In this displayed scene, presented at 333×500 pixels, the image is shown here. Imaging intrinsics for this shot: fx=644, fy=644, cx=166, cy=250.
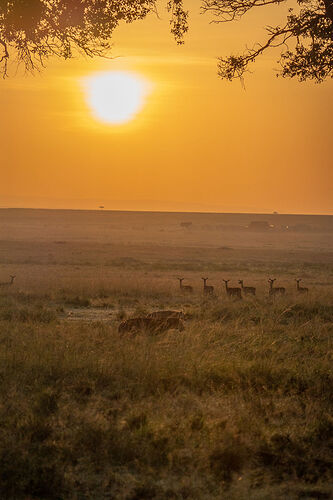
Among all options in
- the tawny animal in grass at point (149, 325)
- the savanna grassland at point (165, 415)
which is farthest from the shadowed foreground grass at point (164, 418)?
the tawny animal in grass at point (149, 325)

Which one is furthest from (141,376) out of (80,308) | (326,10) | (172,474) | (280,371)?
(80,308)

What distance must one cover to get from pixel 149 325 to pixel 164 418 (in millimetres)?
6166

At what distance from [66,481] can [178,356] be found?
4232mm

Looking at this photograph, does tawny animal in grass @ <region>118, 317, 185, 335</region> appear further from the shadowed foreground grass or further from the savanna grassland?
the shadowed foreground grass

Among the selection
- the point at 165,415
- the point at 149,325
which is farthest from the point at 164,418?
the point at 149,325

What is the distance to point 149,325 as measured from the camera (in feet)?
45.2

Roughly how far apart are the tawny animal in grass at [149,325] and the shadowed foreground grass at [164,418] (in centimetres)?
140

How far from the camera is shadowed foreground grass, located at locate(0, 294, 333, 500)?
612 cm

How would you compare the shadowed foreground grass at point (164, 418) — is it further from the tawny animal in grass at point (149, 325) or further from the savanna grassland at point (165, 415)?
the tawny animal in grass at point (149, 325)

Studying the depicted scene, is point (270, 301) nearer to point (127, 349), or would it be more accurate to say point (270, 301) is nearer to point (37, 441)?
point (127, 349)

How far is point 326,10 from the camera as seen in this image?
12.1m

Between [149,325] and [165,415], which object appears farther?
[149,325]

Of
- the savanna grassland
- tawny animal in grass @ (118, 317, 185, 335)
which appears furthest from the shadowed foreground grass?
tawny animal in grass @ (118, 317, 185, 335)

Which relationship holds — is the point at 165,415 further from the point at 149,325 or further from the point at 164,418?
the point at 149,325
